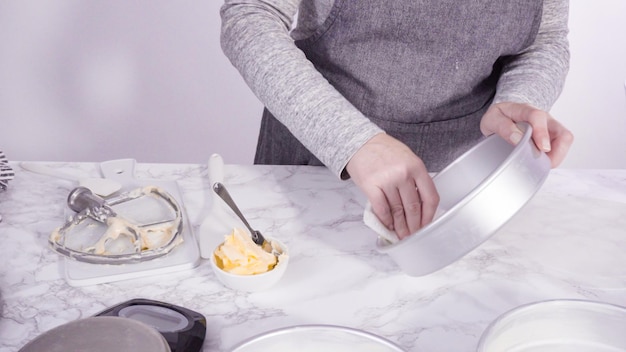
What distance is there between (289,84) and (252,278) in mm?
279

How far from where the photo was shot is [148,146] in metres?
2.20

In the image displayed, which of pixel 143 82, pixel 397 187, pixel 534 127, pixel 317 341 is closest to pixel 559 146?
pixel 534 127

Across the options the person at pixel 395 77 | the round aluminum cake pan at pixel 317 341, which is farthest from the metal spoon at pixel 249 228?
the round aluminum cake pan at pixel 317 341

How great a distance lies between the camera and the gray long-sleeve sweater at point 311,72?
852mm

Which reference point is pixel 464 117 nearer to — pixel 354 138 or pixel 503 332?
pixel 354 138

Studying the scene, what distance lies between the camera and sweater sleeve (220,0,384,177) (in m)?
0.85

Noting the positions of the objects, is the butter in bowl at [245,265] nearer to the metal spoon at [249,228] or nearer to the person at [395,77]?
the metal spoon at [249,228]

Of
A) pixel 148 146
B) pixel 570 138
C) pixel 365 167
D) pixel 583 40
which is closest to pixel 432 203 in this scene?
pixel 365 167

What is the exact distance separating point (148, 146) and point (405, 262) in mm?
1664

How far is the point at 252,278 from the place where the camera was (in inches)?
28.6

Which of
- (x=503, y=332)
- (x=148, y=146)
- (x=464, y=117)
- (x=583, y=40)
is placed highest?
(x=503, y=332)

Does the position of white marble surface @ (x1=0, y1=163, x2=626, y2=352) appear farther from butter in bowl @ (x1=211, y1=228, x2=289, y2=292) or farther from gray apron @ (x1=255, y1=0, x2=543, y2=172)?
gray apron @ (x1=255, y1=0, x2=543, y2=172)

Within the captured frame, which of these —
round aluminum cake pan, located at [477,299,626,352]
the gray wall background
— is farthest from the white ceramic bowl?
the gray wall background

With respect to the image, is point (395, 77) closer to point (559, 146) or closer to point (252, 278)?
point (559, 146)
